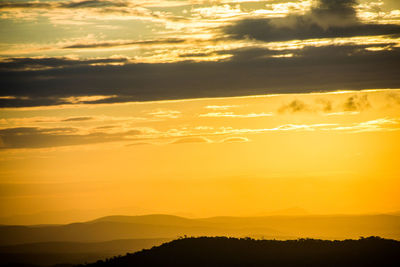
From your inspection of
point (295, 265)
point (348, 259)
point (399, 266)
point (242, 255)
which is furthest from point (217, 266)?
point (399, 266)

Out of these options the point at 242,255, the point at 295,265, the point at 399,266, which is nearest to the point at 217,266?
the point at 242,255

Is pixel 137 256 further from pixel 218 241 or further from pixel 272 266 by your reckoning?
pixel 272 266

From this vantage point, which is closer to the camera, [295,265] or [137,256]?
[295,265]

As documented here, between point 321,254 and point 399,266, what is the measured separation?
10.6 m

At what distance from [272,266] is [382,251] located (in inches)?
650

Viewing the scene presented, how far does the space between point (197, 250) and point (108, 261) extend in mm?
14371

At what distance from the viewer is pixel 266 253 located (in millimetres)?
96125

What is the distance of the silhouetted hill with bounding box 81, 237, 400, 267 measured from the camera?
9281 centimetres

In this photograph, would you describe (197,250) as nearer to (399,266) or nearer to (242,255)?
(242,255)

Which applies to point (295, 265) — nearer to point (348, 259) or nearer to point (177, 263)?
point (348, 259)

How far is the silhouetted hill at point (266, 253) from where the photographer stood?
92812 mm

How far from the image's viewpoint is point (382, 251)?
3748 inches

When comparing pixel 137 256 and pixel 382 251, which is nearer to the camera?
pixel 382 251

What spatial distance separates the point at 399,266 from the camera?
91.0 metres
